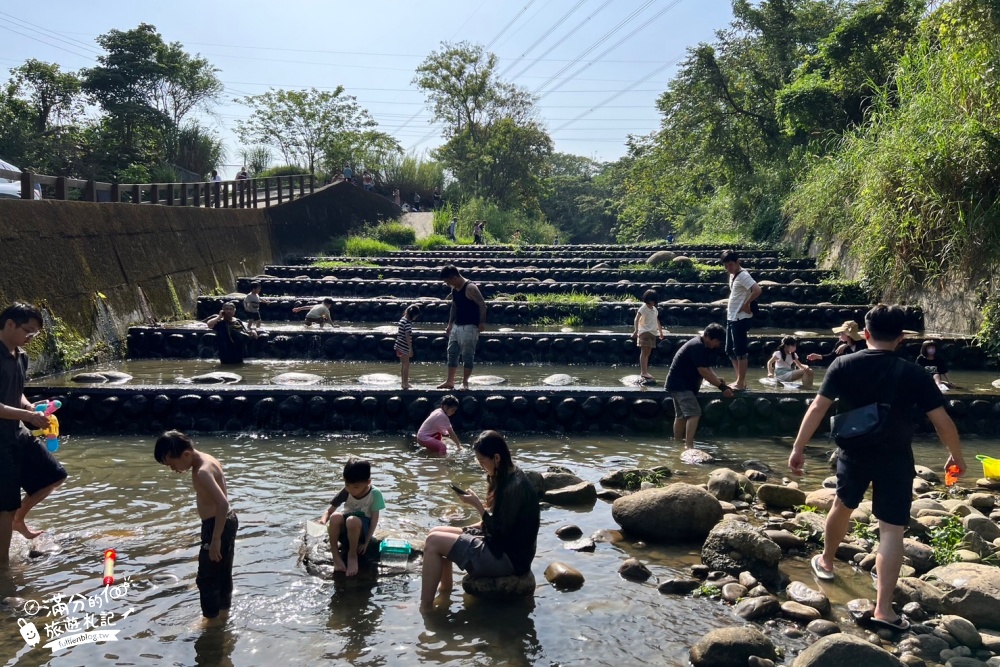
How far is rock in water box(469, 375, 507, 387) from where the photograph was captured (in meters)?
12.2

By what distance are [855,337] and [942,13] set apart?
8007 millimetres

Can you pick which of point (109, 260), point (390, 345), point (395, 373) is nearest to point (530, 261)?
point (390, 345)

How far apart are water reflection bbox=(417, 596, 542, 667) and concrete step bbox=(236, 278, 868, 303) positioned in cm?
1404

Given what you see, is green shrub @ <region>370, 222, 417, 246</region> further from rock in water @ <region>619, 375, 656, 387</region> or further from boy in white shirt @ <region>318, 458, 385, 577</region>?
boy in white shirt @ <region>318, 458, 385, 577</region>

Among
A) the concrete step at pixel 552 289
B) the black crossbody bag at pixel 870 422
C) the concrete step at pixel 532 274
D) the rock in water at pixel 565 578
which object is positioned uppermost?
the concrete step at pixel 532 274

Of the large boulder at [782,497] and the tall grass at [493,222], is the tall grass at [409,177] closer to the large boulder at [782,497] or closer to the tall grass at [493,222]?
the tall grass at [493,222]

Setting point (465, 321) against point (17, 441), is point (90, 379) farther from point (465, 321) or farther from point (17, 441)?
point (17, 441)

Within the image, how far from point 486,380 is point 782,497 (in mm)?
6062

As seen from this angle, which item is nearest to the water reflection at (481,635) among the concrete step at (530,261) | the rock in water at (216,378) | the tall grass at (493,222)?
the rock in water at (216,378)

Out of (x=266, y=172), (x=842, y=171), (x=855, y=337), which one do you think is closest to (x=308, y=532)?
(x=855, y=337)

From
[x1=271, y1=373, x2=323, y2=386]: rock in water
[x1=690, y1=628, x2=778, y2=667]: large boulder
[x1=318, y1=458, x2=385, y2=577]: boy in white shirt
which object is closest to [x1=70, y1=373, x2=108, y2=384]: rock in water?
[x1=271, y1=373, x2=323, y2=386]: rock in water

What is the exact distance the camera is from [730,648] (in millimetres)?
4457

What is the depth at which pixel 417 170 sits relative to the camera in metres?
44.8

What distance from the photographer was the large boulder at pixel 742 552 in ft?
18.3
